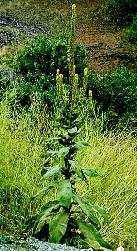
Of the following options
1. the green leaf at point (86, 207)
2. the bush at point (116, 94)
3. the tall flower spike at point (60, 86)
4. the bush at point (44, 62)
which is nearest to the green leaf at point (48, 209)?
the green leaf at point (86, 207)

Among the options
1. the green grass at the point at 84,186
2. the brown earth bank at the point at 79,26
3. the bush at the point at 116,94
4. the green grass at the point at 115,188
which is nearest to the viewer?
the green grass at the point at 84,186

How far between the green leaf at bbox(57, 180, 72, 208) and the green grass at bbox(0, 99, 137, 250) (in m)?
0.93

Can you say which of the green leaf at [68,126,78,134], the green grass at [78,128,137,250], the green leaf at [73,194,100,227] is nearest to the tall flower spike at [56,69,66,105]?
the green leaf at [68,126,78,134]

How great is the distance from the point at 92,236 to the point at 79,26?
35.5 feet

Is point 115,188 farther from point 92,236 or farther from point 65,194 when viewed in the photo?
point 65,194

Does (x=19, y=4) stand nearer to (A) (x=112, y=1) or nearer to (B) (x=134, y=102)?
(A) (x=112, y=1)

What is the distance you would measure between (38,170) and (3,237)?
6.19 feet

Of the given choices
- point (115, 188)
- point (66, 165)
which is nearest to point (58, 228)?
point (66, 165)

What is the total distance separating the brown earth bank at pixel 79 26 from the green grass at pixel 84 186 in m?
5.93

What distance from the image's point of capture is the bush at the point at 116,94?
28.6 feet

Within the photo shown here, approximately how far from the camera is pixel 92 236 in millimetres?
4004

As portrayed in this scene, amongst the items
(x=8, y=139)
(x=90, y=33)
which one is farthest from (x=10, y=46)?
(x=8, y=139)

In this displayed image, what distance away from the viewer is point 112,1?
11.5 metres

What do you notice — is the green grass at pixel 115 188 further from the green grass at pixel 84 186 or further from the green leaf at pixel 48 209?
the green leaf at pixel 48 209
